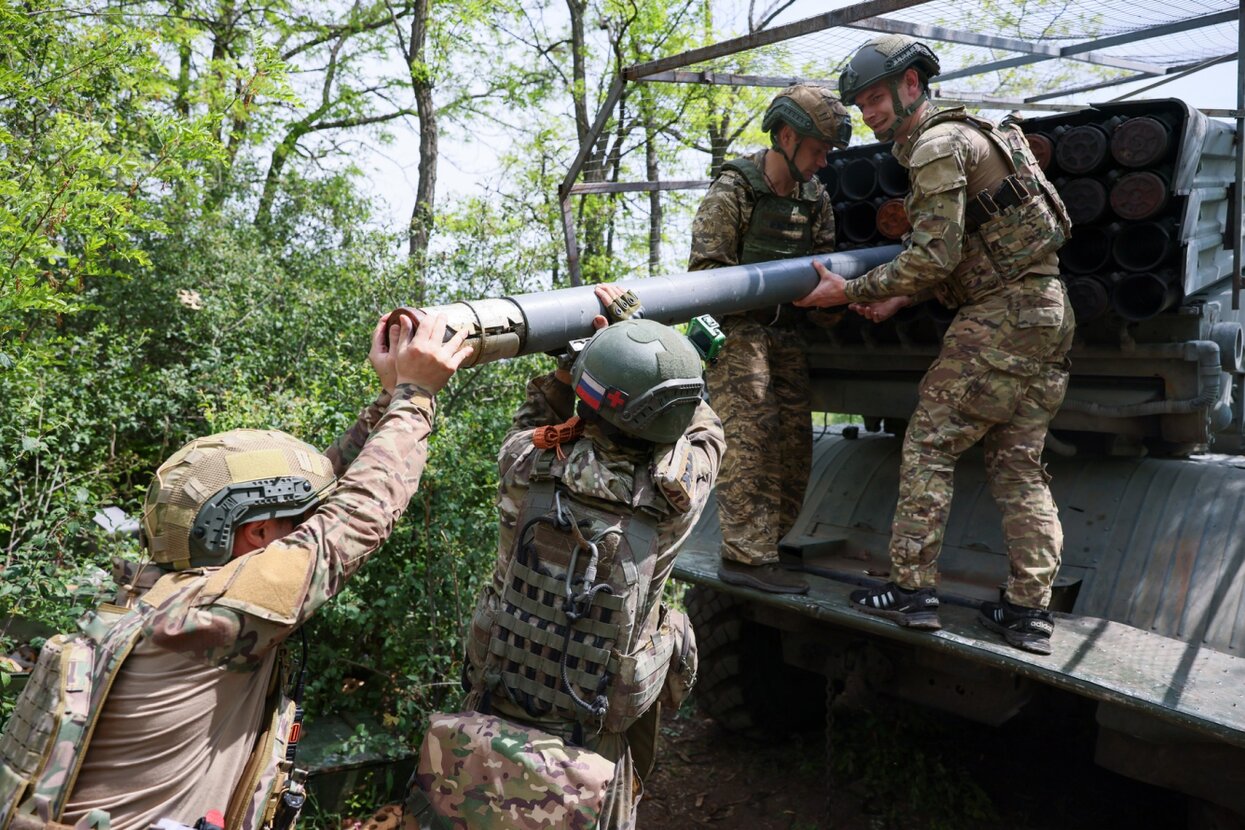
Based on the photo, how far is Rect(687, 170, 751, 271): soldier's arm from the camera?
4.05 meters

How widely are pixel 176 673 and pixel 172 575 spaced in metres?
0.24

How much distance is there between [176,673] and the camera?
73.7 inches

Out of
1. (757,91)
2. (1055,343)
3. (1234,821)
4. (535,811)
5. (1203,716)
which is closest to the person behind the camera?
(535,811)

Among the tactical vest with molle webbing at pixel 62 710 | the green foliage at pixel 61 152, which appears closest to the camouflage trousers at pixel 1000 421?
the tactical vest with molle webbing at pixel 62 710

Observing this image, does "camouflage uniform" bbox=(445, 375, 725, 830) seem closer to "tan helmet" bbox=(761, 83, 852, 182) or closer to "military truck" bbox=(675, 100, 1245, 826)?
"military truck" bbox=(675, 100, 1245, 826)

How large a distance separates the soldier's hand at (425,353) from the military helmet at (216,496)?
0.36 metres

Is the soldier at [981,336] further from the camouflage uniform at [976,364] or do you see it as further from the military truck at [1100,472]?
the military truck at [1100,472]

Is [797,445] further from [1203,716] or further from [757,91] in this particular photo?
[757,91]

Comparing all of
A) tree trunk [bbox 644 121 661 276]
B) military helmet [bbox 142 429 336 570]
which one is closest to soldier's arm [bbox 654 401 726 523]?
military helmet [bbox 142 429 336 570]

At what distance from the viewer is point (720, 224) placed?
13.3 feet

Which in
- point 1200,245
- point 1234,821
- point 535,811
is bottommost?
point 1234,821

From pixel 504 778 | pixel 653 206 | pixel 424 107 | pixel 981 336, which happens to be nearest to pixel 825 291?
pixel 981 336

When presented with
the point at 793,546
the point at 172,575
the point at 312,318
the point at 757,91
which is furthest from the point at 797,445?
the point at 757,91

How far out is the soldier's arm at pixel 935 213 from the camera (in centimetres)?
349
